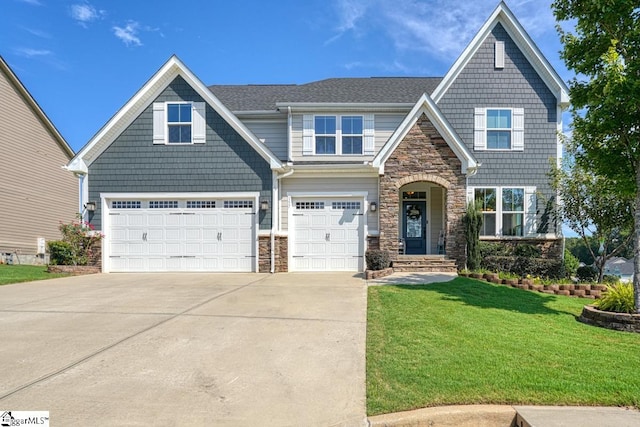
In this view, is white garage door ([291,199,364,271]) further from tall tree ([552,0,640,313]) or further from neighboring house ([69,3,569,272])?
tall tree ([552,0,640,313])

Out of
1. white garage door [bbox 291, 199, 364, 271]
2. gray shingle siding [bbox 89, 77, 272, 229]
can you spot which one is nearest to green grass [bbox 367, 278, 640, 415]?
white garage door [bbox 291, 199, 364, 271]

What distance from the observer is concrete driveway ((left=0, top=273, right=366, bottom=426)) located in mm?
3385

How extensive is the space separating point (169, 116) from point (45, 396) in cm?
1109

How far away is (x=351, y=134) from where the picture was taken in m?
14.3

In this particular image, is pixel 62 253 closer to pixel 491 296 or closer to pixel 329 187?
pixel 329 187

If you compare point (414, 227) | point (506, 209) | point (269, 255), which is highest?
point (506, 209)

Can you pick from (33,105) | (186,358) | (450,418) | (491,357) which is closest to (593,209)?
(491,357)

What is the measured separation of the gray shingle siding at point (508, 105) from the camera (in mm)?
13648

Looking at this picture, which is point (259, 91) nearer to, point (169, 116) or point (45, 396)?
point (169, 116)

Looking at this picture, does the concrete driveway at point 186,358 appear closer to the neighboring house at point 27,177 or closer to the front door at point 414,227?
the front door at point 414,227

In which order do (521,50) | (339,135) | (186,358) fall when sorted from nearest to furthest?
(186,358) < (521,50) < (339,135)

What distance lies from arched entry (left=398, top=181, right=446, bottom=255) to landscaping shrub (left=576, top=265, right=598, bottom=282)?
4.73 m

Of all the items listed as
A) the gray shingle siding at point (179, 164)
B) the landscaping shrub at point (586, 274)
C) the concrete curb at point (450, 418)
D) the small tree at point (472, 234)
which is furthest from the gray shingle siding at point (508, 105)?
the concrete curb at point (450, 418)

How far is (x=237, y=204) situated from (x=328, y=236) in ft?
11.5
